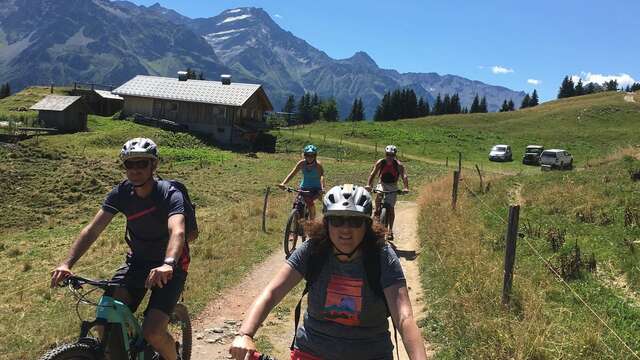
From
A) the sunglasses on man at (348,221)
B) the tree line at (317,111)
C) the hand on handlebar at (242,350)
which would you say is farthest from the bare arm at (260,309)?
the tree line at (317,111)

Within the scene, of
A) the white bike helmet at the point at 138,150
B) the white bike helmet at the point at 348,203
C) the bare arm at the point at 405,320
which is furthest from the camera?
the white bike helmet at the point at 138,150

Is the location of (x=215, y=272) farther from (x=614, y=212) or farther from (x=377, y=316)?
(x=614, y=212)

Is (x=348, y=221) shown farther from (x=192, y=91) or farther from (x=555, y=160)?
(x=192, y=91)

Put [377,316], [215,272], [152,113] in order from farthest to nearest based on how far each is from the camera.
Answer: [152,113] < [215,272] < [377,316]

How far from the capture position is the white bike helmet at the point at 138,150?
525 centimetres

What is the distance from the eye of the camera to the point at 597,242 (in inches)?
437

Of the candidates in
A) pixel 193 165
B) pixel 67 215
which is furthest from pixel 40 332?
pixel 193 165

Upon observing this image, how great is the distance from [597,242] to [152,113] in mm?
54351

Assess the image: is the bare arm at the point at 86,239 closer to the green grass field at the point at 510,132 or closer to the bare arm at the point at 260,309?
the bare arm at the point at 260,309

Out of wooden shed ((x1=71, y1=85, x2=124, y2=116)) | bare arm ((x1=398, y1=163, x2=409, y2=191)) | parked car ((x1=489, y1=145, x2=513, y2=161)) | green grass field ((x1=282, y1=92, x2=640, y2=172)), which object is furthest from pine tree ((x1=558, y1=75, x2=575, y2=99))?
bare arm ((x1=398, y1=163, x2=409, y2=191))

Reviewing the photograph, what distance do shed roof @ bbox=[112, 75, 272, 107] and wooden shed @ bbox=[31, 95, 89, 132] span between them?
26.8ft

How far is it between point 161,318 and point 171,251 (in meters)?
0.70

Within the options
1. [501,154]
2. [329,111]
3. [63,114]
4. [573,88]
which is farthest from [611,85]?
[63,114]

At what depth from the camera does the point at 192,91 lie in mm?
58688
